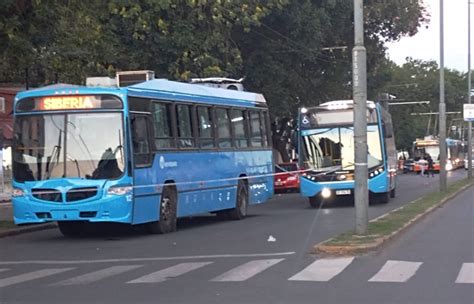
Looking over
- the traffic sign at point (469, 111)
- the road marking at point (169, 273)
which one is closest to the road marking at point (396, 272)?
the road marking at point (169, 273)

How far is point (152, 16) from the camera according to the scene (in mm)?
28109

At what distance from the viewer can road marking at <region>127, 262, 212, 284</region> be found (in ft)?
37.9

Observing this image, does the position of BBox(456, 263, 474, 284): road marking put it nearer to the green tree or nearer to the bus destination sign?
the bus destination sign

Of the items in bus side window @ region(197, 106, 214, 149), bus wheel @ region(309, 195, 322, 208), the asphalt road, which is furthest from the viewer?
bus wheel @ region(309, 195, 322, 208)

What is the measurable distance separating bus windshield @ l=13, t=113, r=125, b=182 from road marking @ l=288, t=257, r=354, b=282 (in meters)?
5.51

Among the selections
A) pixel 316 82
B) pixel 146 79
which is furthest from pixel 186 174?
pixel 316 82

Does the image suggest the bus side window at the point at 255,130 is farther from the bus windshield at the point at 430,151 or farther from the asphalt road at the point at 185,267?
the bus windshield at the point at 430,151

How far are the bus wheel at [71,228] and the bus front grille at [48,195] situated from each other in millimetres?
2105

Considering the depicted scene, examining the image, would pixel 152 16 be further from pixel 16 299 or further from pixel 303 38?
pixel 16 299

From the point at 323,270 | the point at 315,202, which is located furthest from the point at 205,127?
the point at 323,270

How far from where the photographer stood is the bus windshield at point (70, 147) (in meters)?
16.7

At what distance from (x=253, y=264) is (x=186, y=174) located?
263 inches

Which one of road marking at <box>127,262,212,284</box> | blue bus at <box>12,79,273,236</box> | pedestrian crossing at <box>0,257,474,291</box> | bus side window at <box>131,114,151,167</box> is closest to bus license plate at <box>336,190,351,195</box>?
blue bus at <box>12,79,273,236</box>

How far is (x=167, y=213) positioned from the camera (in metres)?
18.7
